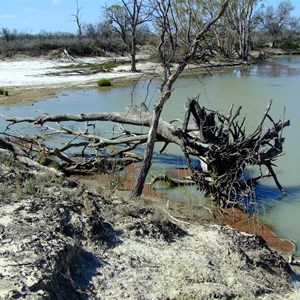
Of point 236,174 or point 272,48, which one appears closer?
point 236,174

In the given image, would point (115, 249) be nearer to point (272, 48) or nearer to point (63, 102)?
point (63, 102)

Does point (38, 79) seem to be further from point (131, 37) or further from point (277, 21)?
point (277, 21)

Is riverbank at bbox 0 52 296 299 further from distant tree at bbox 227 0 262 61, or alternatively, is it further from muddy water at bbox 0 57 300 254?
distant tree at bbox 227 0 262 61

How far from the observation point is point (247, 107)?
1755cm

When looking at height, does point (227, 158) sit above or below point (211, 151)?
below

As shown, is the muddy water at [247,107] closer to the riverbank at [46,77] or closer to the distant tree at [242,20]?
the riverbank at [46,77]

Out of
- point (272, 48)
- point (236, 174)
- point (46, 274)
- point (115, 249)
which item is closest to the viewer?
point (46, 274)

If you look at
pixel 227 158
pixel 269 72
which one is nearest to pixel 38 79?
pixel 269 72

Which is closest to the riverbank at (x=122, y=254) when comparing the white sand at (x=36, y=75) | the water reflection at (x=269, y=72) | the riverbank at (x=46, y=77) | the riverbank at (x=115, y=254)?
the riverbank at (x=115, y=254)

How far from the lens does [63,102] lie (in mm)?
20453

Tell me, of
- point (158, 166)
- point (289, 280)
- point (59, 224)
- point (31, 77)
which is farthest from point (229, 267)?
point (31, 77)

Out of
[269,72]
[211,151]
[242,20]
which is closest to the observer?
[211,151]

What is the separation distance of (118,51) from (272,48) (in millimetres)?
23878

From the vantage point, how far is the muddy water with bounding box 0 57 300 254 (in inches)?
327
